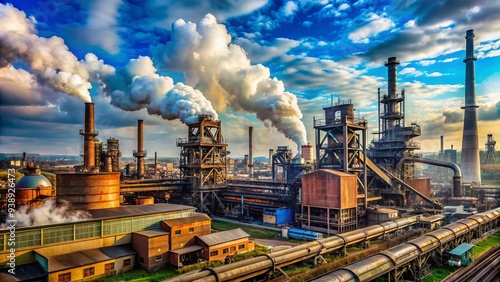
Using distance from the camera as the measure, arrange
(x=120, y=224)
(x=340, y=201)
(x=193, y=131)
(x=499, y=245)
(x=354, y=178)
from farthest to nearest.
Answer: (x=193, y=131) < (x=354, y=178) < (x=340, y=201) < (x=499, y=245) < (x=120, y=224)

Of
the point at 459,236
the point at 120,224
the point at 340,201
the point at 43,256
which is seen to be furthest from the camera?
the point at 340,201

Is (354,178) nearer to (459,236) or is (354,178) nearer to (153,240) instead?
(459,236)

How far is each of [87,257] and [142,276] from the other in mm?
4159

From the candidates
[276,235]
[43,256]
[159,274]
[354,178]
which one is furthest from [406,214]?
[43,256]

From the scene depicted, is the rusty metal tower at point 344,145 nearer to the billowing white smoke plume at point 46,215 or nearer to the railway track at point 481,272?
the railway track at point 481,272

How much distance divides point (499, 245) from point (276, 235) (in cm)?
2275

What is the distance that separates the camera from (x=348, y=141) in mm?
41531

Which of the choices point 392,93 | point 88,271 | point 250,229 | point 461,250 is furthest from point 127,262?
point 392,93

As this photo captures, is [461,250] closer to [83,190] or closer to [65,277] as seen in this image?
[65,277]

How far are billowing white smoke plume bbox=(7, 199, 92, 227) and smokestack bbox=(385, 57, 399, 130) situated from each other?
54.1m

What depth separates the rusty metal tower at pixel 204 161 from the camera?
4894cm

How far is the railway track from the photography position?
2220 centimetres

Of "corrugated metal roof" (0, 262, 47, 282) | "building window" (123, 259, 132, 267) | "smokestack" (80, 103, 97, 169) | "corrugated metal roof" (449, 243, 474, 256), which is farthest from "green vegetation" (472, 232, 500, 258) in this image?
"smokestack" (80, 103, 97, 169)

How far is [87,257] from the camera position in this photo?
22.2 metres
